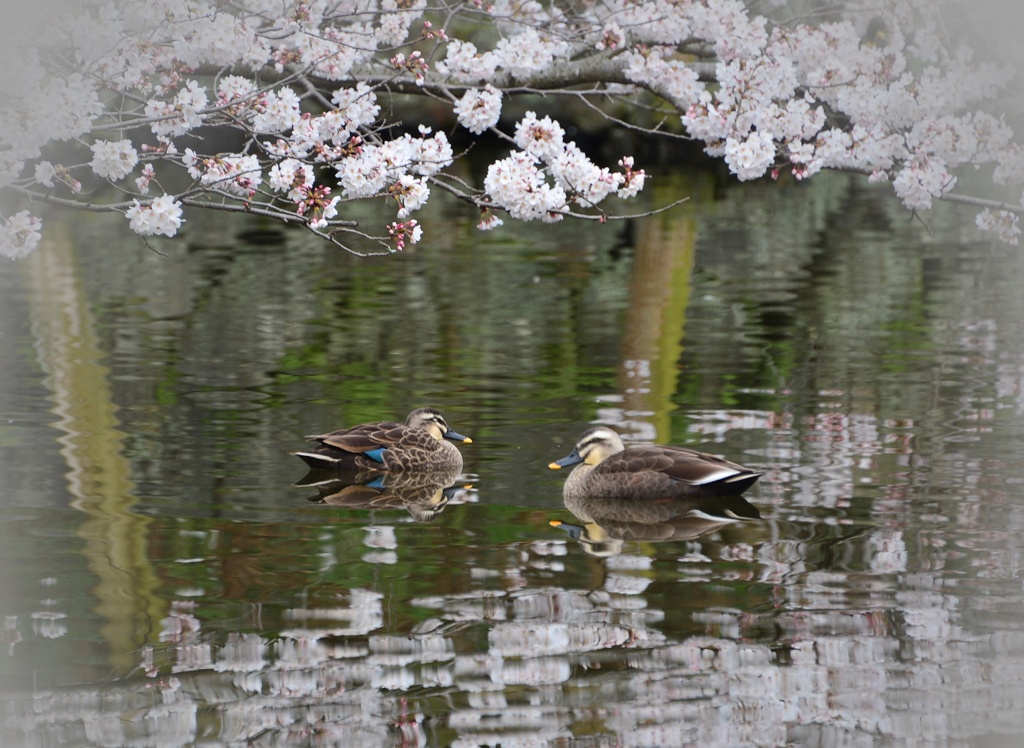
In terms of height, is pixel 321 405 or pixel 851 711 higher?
pixel 321 405

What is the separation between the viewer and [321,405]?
12844mm

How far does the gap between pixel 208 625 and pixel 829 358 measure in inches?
352

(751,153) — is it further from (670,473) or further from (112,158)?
(112,158)

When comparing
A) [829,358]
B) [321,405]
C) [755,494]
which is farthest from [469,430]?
[829,358]

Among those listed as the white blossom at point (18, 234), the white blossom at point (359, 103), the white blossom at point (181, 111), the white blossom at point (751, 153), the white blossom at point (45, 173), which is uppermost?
the white blossom at point (359, 103)

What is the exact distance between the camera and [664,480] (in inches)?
399

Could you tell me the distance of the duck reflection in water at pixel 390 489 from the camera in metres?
10.0

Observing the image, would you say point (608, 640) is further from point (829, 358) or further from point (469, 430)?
point (829, 358)

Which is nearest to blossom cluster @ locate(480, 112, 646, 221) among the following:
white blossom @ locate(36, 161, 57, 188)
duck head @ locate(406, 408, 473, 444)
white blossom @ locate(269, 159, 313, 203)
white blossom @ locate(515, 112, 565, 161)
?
white blossom @ locate(515, 112, 565, 161)

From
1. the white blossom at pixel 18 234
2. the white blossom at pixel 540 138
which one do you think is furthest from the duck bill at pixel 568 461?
the white blossom at pixel 18 234

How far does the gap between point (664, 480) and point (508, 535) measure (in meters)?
1.50

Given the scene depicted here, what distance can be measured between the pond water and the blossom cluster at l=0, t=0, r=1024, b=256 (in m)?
1.73

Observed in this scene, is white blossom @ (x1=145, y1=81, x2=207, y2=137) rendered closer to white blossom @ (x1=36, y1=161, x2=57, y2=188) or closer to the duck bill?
white blossom @ (x1=36, y1=161, x2=57, y2=188)

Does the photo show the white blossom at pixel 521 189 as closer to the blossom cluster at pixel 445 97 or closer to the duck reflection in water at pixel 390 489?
the blossom cluster at pixel 445 97
